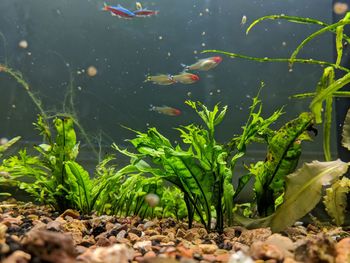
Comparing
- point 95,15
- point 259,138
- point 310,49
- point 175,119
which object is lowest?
point 175,119

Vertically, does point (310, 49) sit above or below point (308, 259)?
above

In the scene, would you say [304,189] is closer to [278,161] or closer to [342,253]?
[278,161]

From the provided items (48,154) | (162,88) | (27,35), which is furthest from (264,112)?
(27,35)

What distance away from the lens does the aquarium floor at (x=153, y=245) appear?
127 cm

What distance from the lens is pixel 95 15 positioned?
7.19 m

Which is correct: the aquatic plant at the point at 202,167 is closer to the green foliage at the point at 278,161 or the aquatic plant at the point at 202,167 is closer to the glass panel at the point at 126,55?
the green foliage at the point at 278,161

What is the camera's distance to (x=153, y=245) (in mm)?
1896

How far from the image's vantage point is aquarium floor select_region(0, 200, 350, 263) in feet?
4.15

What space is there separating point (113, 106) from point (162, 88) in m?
1.01

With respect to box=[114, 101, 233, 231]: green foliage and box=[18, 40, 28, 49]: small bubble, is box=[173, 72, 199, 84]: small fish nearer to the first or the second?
box=[114, 101, 233, 231]: green foliage

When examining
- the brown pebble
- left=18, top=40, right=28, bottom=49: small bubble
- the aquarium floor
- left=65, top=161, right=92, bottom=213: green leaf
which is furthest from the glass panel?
the brown pebble

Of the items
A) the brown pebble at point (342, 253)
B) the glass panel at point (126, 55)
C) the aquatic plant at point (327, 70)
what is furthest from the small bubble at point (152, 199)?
the glass panel at point (126, 55)

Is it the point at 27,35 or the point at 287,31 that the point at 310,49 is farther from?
the point at 27,35

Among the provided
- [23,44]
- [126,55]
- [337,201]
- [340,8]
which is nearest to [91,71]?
[126,55]
